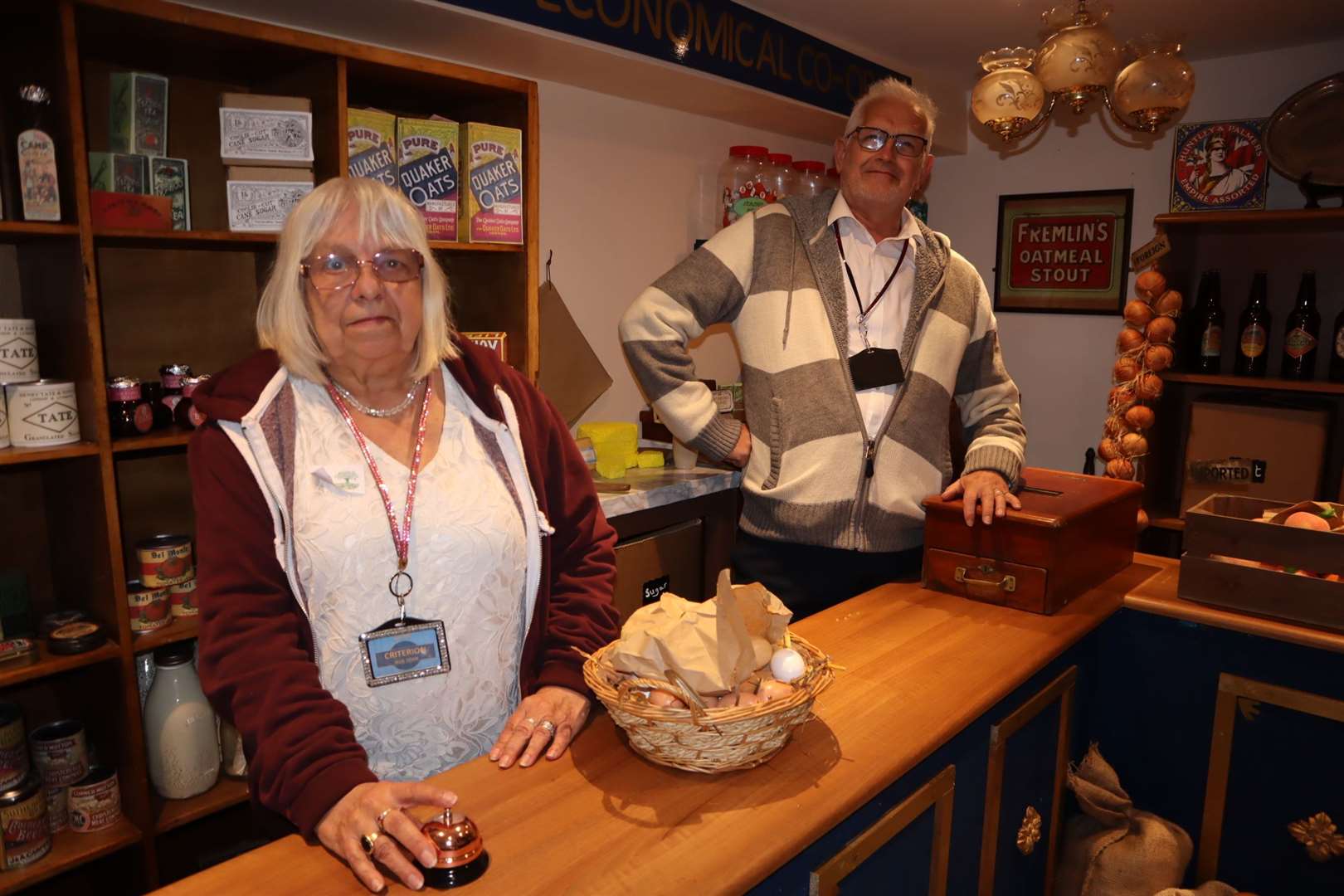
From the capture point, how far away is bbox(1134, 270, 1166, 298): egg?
10.6ft

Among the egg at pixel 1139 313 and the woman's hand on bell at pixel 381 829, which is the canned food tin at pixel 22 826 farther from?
the egg at pixel 1139 313

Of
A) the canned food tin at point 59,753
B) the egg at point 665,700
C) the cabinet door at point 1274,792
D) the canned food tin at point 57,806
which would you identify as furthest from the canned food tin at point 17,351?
the cabinet door at point 1274,792

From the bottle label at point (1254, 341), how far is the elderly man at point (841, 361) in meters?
1.88

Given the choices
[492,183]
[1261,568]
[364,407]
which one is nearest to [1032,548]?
[1261,568]

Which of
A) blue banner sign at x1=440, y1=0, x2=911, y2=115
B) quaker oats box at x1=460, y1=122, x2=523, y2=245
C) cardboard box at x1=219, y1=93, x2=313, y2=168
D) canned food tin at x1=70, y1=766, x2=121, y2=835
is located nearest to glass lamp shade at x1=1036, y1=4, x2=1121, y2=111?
blue banner sign at x1=440, y1=0, x2=911, y2=115

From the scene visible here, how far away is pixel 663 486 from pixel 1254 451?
2.11m

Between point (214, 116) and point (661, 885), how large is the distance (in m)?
2.12

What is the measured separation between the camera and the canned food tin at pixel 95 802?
1.93 metres

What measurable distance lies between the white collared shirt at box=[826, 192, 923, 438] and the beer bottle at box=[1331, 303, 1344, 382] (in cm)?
208

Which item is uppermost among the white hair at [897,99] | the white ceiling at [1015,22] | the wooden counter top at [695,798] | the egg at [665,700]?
the white ceiling at [1015,22]

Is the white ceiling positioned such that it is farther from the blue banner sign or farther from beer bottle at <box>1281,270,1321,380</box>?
beer bottle at <box>1281,270,1321,380</box>

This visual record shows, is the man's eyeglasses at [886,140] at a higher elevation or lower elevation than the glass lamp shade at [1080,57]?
lower

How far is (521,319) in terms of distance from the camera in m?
2.47

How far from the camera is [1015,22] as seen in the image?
3092 millimetres
